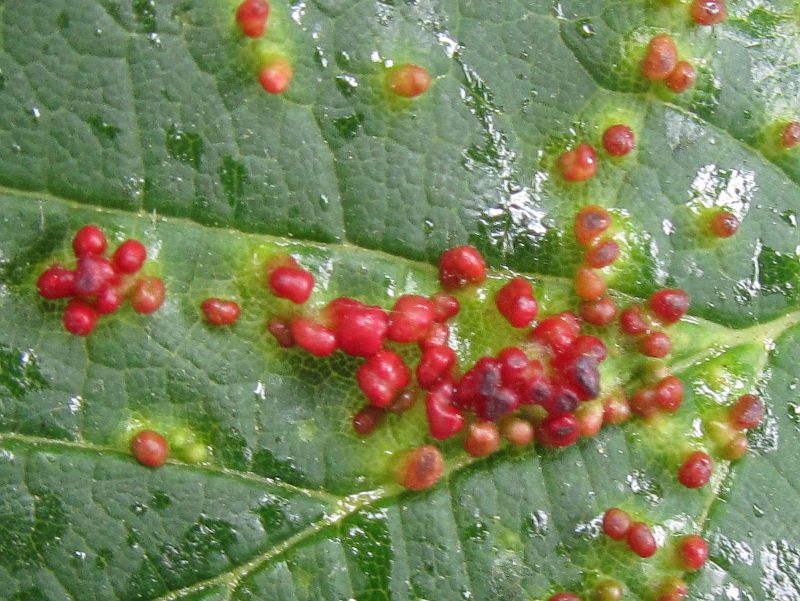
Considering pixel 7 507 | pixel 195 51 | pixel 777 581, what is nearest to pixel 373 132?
pixel 195 51

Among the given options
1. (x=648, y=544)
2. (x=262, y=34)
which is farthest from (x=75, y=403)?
(x=648, y=544)

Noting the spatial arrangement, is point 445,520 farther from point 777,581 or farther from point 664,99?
point 664,99

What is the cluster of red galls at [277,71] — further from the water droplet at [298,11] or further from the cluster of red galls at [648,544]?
the cluster of red galls at [648,544]

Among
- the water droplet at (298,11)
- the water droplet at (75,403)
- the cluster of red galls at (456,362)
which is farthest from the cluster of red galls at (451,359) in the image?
the water droplet at (298,11)

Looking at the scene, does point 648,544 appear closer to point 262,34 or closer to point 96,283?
point 96,283

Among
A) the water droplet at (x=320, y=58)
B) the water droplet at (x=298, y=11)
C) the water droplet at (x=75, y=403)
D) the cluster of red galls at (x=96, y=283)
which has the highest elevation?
the water droplet at (x=298, y=11)

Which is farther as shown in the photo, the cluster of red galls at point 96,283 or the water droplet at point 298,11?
the water droplet at point 298,11

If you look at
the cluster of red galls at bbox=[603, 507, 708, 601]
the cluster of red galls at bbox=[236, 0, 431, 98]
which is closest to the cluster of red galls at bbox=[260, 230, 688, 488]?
the cluster of red galls at bbox=[603, 507, 708, 601]

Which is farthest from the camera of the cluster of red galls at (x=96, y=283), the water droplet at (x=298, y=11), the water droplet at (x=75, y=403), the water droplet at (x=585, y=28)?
the water droplet at (x=585, y=28)
